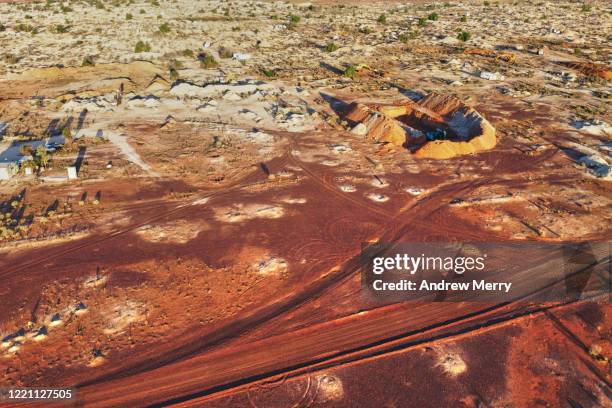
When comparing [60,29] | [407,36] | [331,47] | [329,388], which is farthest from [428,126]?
[60,29]

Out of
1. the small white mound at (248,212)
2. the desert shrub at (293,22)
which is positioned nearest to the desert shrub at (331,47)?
the desert shrub at (293,22)

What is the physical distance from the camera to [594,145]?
88.8 ft

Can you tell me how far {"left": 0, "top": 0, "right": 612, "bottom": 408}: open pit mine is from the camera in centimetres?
1185

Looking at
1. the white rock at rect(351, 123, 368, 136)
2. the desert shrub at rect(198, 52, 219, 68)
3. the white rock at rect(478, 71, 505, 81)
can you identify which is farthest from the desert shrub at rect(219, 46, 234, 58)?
the white rock at rect(478, 71, 505, 81)

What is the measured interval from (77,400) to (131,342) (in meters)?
2.10

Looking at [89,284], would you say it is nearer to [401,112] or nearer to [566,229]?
[566,229]

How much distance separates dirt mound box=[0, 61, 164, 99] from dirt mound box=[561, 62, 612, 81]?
139 ft

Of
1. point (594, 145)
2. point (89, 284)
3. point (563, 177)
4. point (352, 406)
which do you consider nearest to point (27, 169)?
point (89, 284)

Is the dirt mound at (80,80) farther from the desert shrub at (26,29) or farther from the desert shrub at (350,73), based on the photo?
the desert shrub at (26,29)

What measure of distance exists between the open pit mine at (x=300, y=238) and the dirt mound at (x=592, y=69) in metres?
2.49

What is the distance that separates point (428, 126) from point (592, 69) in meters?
25.1

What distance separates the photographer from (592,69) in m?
43.2

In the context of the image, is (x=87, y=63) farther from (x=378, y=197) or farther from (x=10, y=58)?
(x=378, y=197)

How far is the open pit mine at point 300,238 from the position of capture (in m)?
11.9
